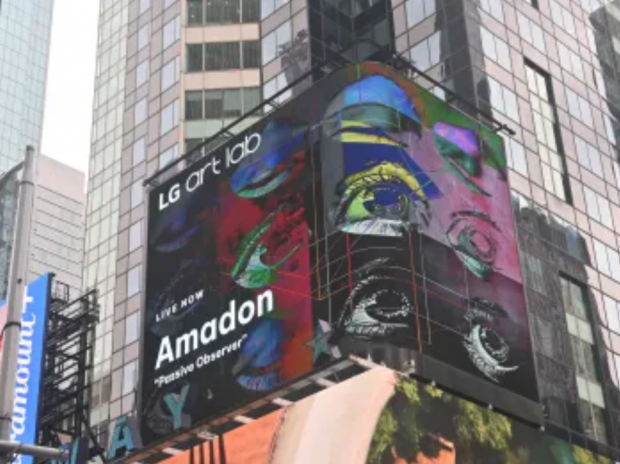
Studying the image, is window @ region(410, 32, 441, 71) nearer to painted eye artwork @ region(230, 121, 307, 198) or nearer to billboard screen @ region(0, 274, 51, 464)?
painted eye artwork @ region(230, 121, 307, 198)

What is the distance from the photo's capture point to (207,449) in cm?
4625

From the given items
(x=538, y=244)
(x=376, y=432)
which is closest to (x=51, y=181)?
(x=538, y=244)

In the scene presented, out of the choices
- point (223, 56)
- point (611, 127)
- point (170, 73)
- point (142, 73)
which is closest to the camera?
point (611, 127)

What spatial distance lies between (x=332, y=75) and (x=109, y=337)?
27.0 metres

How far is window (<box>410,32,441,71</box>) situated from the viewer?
5997 cm

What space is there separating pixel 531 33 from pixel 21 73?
137 m

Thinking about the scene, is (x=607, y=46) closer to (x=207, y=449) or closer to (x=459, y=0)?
(x=459, y=0)

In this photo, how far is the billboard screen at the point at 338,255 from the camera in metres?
46.5

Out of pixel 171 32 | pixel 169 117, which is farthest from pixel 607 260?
pixel 171 32

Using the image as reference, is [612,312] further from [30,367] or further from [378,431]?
[30,367]

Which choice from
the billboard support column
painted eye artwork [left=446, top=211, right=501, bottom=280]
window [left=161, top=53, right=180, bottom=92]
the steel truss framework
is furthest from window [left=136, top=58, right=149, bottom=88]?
the billboard support column

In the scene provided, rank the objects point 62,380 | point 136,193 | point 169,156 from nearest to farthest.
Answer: point 62,380, point 169,156, point 136,193

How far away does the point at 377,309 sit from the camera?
1797 inches

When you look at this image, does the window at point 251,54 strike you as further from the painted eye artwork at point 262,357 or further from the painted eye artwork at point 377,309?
the painted eye artwork at point 377,309
